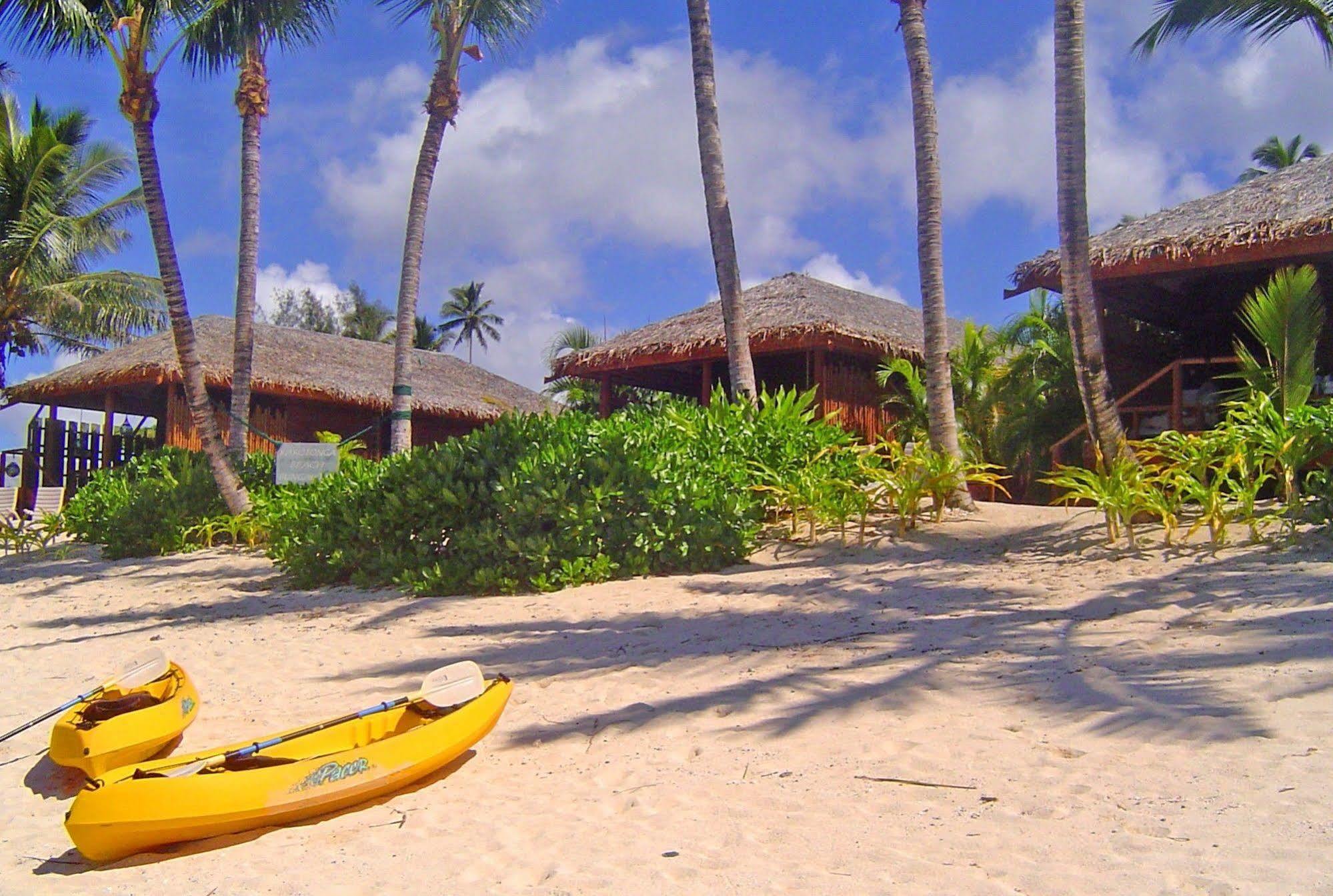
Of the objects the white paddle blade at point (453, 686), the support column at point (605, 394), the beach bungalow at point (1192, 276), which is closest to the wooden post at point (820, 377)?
the beach bungalow at point (1192, 276)

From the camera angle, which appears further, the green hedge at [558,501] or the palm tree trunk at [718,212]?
the palm tree trunk at [718,212]

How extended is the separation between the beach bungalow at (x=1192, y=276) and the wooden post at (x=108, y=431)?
1448 cm

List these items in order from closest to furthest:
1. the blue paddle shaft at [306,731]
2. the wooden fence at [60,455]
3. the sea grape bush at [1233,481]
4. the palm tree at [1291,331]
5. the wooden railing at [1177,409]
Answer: the blue paddle shaft at [306,731] → the sea grape bush at [1233,481] → the palm tree at [1291,331] → the wooden railing at [1177,409] → the wooden fence at [60,455]

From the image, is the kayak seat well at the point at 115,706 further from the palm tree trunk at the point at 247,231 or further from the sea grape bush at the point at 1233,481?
the palm tree trunk at the point at 247,231

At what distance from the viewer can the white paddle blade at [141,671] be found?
5008 mm

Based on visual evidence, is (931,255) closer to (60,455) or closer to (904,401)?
(904,401)

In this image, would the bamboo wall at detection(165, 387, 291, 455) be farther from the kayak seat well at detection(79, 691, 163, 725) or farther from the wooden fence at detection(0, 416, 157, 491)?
the kayak seat well at detection(79, 691, 163, 725)

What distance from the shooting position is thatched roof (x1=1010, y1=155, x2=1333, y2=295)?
9.87m

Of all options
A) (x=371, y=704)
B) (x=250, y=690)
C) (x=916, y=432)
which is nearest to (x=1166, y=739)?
(x=371, y=704)

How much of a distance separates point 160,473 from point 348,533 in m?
5.81

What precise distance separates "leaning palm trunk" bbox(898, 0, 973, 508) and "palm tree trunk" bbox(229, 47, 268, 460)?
310 inches

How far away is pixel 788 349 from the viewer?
14148 millimetres

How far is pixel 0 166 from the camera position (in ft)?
60.7

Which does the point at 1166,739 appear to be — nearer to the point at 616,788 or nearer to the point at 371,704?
the point at 616,788
